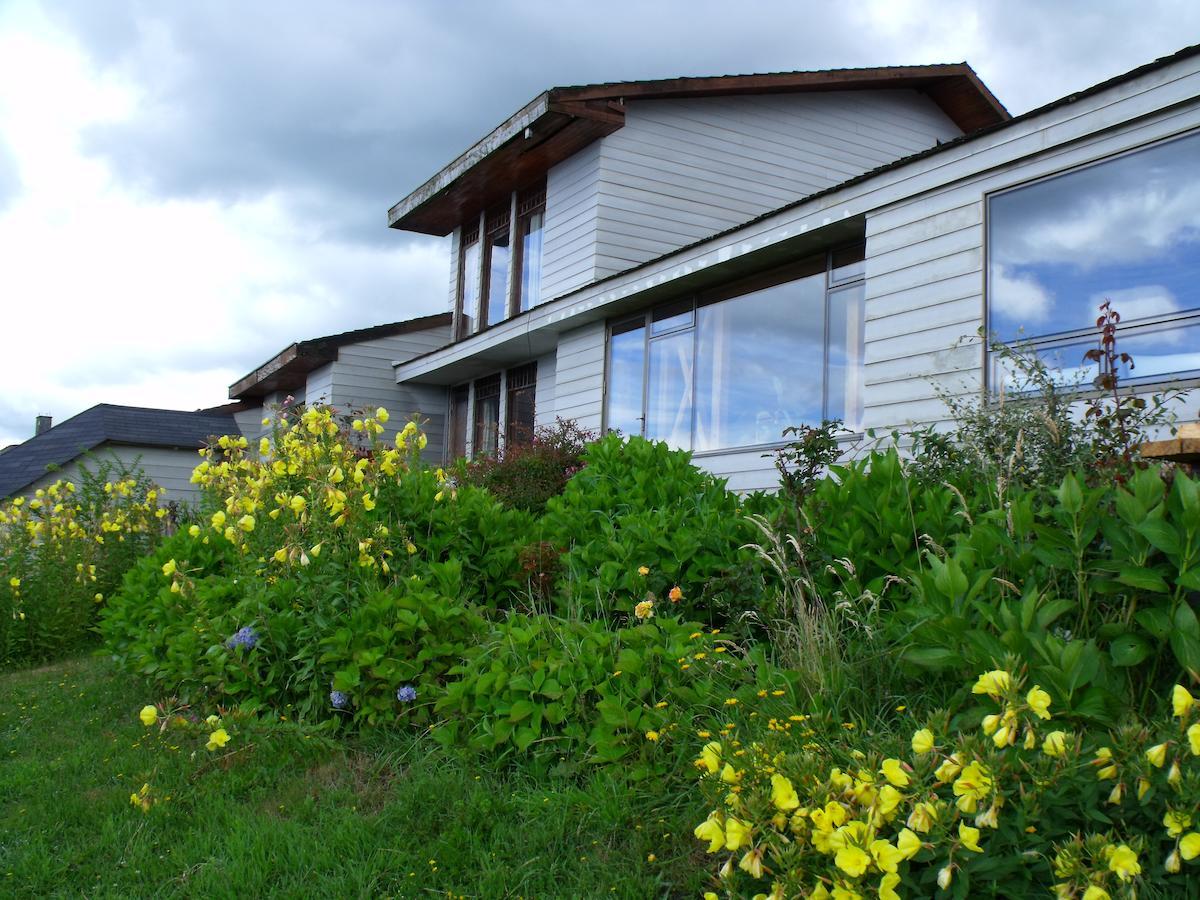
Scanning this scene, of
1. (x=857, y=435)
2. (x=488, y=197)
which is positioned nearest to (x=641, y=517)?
(x=857, y=435)

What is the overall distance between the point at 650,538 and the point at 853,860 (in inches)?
116

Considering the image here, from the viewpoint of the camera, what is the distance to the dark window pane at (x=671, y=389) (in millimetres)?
10375

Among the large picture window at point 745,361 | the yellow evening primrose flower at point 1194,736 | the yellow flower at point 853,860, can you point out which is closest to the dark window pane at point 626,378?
the large picture window at point 745,361

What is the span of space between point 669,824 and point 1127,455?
2.67 metres

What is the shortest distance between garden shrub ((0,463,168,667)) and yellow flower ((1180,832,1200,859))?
25.5 ft

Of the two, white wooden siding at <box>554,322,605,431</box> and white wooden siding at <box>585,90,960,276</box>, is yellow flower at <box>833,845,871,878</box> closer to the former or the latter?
white wooden siding at <box>554,322,605,431</box>

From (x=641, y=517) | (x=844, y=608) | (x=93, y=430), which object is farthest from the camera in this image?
(x=93, y=430)

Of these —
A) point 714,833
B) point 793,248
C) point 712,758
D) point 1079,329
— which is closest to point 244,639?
point 712,758

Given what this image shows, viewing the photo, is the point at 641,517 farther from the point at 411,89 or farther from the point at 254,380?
the point at 254,380

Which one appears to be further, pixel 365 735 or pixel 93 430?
pixel 93 430

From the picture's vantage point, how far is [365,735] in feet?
13.6

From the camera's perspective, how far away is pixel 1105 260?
6.33m

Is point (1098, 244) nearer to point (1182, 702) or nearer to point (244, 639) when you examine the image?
point (1182, 702)

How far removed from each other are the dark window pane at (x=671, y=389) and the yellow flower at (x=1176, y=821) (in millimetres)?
8216
